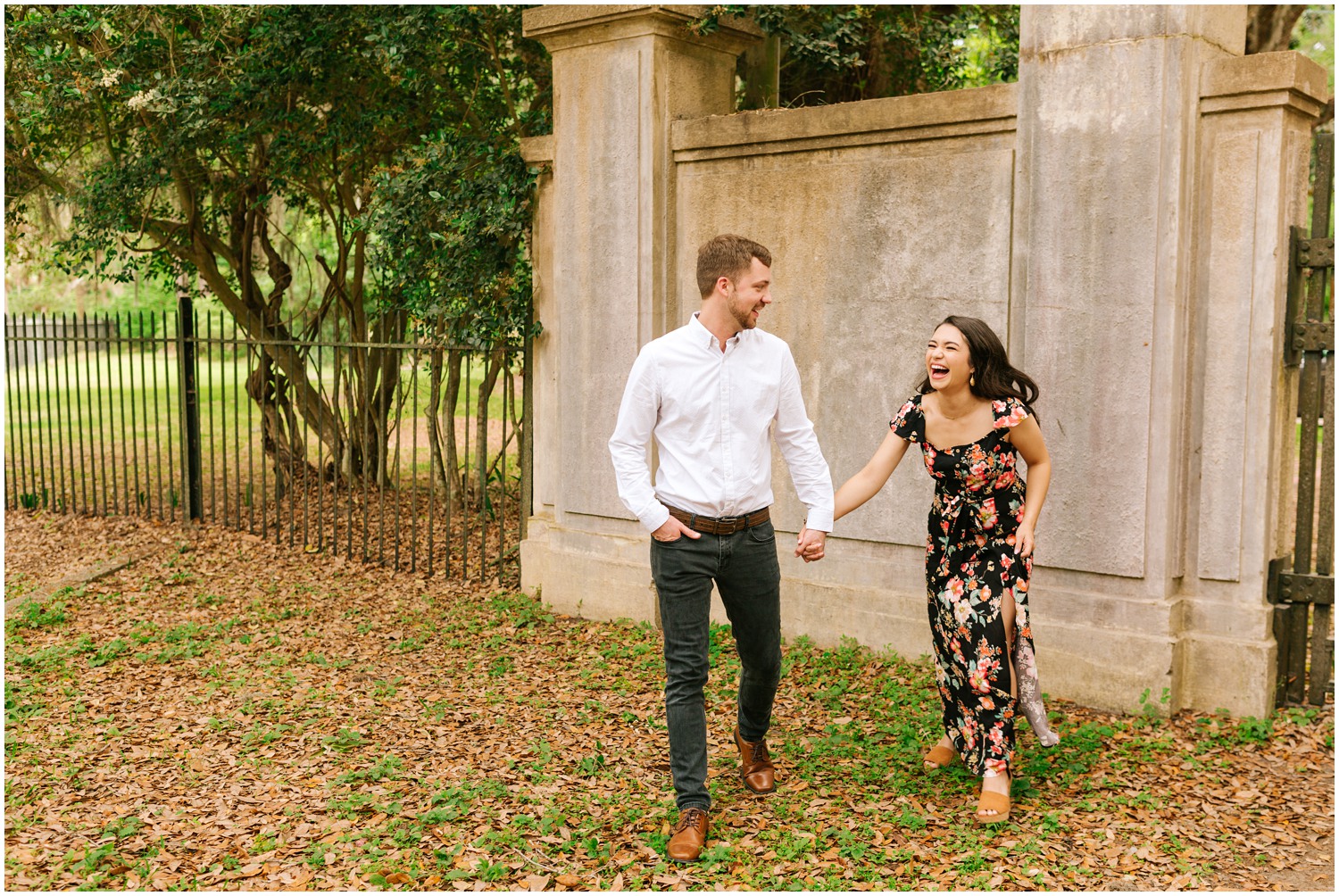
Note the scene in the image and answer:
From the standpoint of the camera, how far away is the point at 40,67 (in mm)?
8070

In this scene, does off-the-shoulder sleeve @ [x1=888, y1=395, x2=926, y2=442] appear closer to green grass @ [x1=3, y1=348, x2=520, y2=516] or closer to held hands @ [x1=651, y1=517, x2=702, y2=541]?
held hands @ [x1=651, y1=517, x2=702, y2=541]

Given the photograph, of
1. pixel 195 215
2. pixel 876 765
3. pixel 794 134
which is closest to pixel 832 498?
pixel 876 765

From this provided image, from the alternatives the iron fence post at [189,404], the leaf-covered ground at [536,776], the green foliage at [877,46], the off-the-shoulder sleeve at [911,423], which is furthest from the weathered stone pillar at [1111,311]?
the iron fence post at [189,404]

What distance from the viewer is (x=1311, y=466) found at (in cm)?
535

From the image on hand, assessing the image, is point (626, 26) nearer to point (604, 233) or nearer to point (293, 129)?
point (604, 233)

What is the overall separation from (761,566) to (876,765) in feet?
3.94

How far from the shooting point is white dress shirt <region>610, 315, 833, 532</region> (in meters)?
3.94

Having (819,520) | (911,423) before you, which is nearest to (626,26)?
(911,423)

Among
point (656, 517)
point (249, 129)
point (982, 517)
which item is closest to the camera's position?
point (656, 517)

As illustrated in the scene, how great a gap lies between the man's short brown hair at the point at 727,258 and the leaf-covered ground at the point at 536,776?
195 cm

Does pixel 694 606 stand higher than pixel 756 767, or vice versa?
pixel 694 606

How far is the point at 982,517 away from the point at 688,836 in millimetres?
1571

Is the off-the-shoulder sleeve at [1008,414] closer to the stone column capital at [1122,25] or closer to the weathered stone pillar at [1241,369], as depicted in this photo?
the weathered stone pillar at [1241,369]

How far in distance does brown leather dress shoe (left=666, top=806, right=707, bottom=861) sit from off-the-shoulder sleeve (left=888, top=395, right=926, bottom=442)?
1.58 meters
